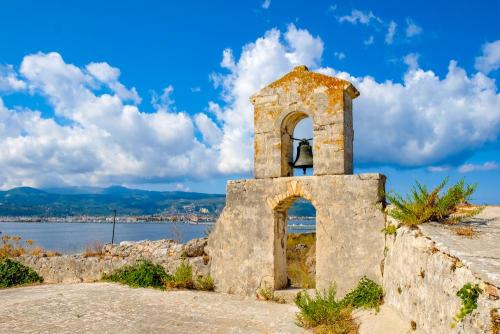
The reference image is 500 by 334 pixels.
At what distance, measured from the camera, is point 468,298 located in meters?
3.39

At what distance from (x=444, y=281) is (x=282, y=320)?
10.2ft

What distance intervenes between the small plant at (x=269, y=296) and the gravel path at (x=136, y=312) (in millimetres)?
180

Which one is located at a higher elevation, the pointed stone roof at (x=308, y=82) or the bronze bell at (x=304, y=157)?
the pointed stone roof at (x=308, y=82)

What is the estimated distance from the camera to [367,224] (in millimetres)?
7266

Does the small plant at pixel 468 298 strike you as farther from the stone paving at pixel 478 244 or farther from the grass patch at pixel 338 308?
the grass patch at pixel 338 308

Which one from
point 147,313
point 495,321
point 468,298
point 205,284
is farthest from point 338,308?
point 495,321

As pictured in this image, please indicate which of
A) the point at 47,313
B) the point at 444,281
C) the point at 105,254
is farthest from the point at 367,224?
the point at 105,254

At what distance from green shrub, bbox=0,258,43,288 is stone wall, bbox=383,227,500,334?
8115mm

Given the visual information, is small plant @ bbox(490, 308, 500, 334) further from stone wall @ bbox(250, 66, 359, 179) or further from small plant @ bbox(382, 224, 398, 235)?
stone wall @ bbox(250, 66, 359, 179)

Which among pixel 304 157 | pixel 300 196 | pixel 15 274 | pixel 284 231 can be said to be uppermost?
pixel 304 157

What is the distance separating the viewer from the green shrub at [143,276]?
8.69 metres

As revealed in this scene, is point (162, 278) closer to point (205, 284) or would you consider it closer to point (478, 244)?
point (205, 284)

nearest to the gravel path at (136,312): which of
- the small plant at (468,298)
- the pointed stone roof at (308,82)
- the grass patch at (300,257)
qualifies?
the grass patch at (300,257)

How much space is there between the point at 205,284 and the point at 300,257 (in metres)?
5.33
